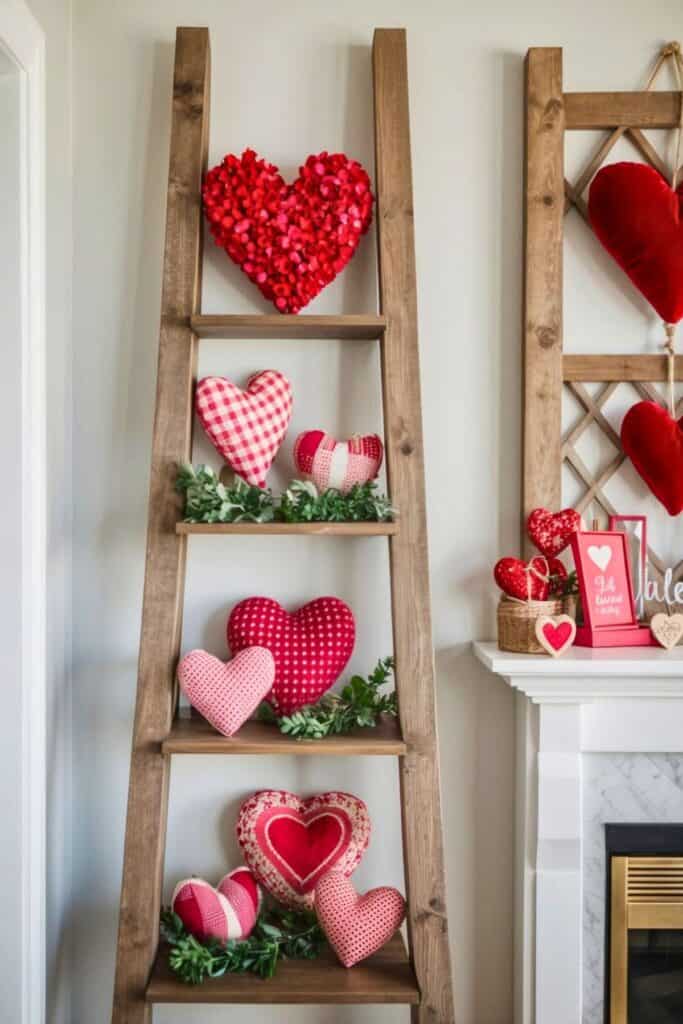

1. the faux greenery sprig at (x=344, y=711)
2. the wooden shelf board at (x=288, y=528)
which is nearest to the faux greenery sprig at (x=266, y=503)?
the wooden shelf board at (x=288, y=528)

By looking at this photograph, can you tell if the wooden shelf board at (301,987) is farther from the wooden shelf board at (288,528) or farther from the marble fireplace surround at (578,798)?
the wooden shelf board at (288,528)

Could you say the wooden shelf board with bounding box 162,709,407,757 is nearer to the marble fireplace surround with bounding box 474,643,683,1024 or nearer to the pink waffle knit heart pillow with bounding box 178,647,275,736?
the pink waffle knit heart pillow with bounding box 178,647,275,736

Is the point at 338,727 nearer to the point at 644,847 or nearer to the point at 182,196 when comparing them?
the point at 644,847

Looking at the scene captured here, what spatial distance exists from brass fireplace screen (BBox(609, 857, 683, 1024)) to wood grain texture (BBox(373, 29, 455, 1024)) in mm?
378

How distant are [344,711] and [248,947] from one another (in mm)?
462

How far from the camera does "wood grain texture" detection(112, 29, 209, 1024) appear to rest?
1824mm

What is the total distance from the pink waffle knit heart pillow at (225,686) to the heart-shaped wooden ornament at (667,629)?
75 cm

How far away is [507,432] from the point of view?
6.89 feet

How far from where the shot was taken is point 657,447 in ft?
6.59

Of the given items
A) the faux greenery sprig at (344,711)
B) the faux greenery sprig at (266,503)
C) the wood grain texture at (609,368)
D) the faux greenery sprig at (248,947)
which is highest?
the wood grain texture at (609,368)

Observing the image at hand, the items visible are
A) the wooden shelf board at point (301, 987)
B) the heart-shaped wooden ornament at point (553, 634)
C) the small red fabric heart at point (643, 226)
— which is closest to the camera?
the wooden shelf board at point (301, 987)

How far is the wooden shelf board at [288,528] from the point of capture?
1831mm

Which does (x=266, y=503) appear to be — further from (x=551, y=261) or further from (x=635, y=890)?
(x=635, y=890)

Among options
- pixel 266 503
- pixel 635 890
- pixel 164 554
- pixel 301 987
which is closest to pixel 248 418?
pixel 266 503
